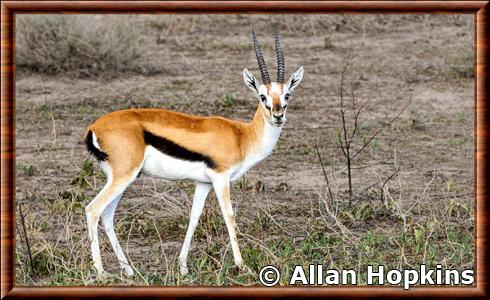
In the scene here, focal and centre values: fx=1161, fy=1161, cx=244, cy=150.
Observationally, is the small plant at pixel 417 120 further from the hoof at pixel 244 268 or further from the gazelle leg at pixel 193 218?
the hoof at pixel 244 268

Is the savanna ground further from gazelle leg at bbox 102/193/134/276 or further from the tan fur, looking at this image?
the tan fur

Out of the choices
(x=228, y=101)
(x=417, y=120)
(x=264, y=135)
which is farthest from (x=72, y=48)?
(x=264, y=135)

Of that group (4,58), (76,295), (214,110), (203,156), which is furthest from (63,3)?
(214,110)

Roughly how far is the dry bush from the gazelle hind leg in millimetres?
4779

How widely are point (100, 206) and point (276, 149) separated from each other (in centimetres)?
300

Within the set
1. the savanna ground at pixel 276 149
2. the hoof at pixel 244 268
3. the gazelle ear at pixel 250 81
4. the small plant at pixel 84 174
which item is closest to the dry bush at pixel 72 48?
the savanna ground at pixel 276 149

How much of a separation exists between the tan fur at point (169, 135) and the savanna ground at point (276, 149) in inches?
19.5

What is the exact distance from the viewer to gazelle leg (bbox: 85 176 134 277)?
6.38m

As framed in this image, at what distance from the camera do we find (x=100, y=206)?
6402 millimetres

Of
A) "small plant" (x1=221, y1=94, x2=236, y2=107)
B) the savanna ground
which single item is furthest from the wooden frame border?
"small plant" (x1=221, y1=94, x2=236, y2=107)

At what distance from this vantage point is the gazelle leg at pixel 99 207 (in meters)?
6.38

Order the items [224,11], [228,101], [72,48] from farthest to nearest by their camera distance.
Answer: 1. [72,48]
2. [228,101]
3. [224,11]

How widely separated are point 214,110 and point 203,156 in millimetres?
3665

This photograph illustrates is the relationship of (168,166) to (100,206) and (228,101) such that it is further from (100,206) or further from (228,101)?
(228,101)
